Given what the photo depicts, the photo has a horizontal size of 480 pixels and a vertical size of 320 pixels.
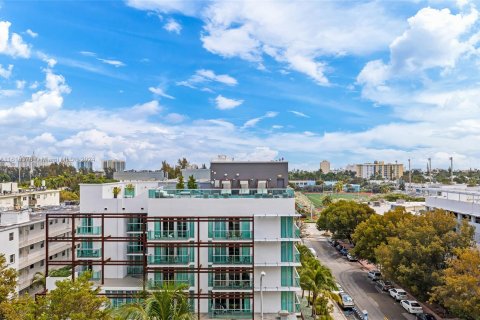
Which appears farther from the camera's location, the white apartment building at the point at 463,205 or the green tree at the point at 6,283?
the white apartment building at the point at 463,205

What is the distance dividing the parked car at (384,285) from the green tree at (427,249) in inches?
257

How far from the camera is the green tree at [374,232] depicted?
137ft

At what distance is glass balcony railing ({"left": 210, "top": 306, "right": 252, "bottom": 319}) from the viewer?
25125mm

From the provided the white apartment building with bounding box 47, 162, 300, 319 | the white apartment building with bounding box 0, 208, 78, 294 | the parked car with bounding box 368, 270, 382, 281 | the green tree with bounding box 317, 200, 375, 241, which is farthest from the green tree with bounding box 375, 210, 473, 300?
the white apartment building with bounding box 0, 208, 78, 294

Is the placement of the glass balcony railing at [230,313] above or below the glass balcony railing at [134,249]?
below

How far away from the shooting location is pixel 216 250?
2598cm

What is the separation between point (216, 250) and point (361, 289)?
2026 cm

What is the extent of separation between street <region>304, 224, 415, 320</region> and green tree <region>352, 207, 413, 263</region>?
9.03ft

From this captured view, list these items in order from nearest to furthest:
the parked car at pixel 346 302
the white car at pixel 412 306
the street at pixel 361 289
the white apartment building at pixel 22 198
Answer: the white car at pixel 412 306, the street at pixel 361 289, the parked car at pixel 346 302, the white apartment building at pixel 22 198

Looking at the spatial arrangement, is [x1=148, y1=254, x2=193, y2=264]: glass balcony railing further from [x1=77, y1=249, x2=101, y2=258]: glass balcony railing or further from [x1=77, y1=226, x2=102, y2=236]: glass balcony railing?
[x1=77, y1=226, x2=102, y2=236]: glass balcony railing

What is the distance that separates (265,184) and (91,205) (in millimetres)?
15742

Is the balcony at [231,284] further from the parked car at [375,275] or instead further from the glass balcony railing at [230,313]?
the parked car at [375,275]

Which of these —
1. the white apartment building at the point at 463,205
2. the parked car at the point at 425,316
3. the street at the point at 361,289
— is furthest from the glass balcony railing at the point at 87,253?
the white apartment building at the point at 463,205

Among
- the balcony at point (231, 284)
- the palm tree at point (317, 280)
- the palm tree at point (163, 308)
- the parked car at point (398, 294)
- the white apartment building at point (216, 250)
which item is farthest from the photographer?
the parked car at point (398, 294)
